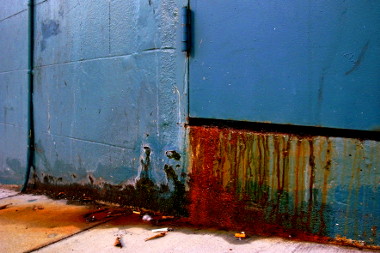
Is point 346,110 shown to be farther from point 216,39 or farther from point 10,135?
point 10,135

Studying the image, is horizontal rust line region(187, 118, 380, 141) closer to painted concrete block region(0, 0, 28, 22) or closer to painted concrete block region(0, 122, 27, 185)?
painted concrete block region(0, 122, 27, 185)

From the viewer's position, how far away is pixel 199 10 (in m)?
2.66

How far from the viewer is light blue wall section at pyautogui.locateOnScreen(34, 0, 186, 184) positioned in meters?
2.92

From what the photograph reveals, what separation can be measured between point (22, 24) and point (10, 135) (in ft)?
6.00

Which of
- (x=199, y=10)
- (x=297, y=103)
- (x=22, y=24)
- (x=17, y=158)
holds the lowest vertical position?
(x=17, y=158)

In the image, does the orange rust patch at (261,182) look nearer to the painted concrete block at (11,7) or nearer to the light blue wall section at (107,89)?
the light blue wall section at (107,89)

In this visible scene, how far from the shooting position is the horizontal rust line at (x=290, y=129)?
2.04m

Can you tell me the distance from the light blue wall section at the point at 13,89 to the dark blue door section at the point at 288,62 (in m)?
3.40

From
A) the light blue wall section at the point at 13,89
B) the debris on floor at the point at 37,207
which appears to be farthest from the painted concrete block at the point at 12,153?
the debris on floor at the point at 37,207

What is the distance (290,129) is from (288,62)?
0.47 m

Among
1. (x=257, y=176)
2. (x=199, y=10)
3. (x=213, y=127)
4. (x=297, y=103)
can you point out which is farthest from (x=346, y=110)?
(x=199, y=10)

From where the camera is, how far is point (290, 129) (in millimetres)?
2293

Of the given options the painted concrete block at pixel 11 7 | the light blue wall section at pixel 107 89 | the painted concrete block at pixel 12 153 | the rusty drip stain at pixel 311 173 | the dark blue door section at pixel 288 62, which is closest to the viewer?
the dark blue door section at pixel 288 62

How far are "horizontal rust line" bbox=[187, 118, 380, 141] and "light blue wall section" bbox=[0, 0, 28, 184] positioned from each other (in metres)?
3.45
